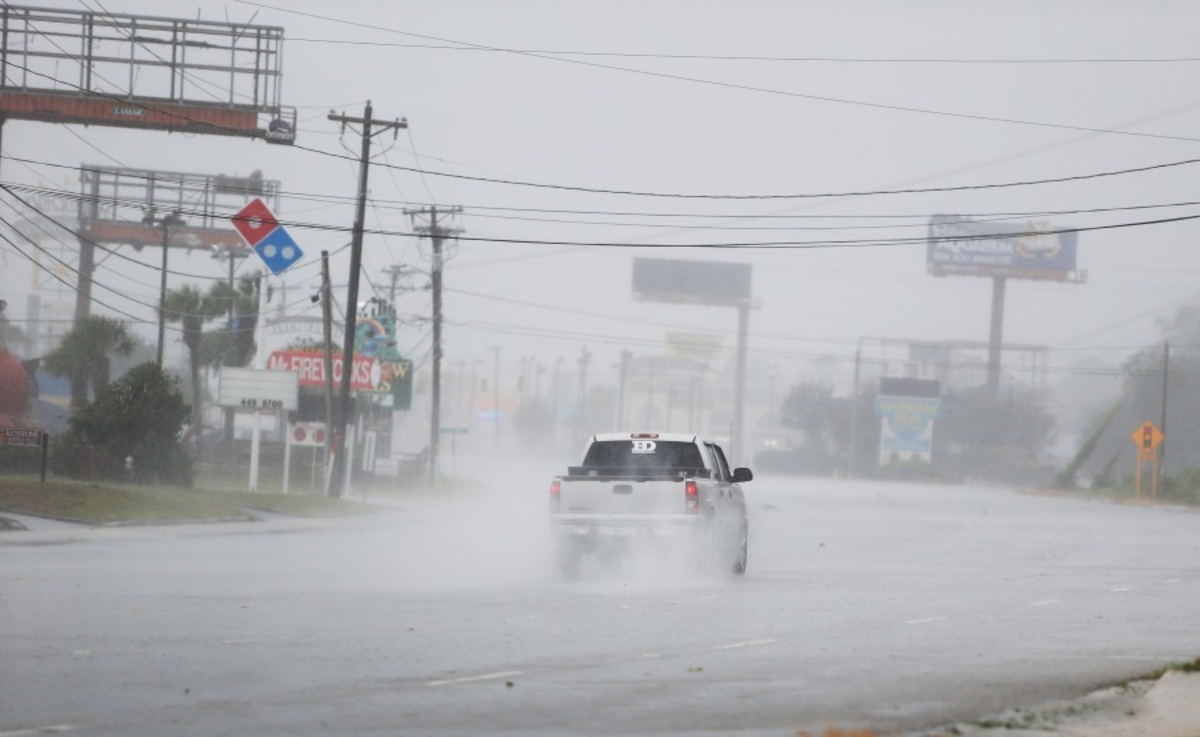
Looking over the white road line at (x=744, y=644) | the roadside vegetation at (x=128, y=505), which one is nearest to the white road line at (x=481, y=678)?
the white road line at (x=744, y=644)

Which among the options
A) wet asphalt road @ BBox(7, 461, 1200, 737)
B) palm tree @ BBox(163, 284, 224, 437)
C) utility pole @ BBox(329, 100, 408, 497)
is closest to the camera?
wet asphalt road @ BBox(7, 461, 1200, 737)

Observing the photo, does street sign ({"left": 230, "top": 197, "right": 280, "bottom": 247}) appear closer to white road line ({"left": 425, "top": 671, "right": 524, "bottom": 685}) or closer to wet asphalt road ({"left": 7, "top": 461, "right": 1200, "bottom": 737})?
wet asphalt road ({"left": 7, "top": 461, "right": 1200, "bottom": 737})

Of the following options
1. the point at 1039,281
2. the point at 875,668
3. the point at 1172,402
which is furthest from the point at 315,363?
the point at 1039,281

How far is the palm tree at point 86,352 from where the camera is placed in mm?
69188

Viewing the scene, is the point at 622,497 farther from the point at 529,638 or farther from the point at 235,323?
the point at 235,323

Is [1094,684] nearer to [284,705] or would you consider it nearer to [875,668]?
[875,668]

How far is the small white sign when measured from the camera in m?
47.5

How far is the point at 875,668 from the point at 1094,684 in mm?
1628

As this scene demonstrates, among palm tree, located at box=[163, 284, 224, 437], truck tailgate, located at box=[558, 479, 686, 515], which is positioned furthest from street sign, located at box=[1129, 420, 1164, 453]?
truck tailgate, located at box=[558, 479, 686, 515]

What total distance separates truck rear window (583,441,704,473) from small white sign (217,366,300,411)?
24666 millimetres

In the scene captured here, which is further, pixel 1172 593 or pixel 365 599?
pixel 1172 593

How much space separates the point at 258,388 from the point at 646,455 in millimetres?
25814

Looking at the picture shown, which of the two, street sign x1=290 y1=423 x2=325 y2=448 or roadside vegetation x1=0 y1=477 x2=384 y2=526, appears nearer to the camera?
roadside vegetation x1=0 y1=477 x2=384 y2=526

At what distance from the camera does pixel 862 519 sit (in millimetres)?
51969
